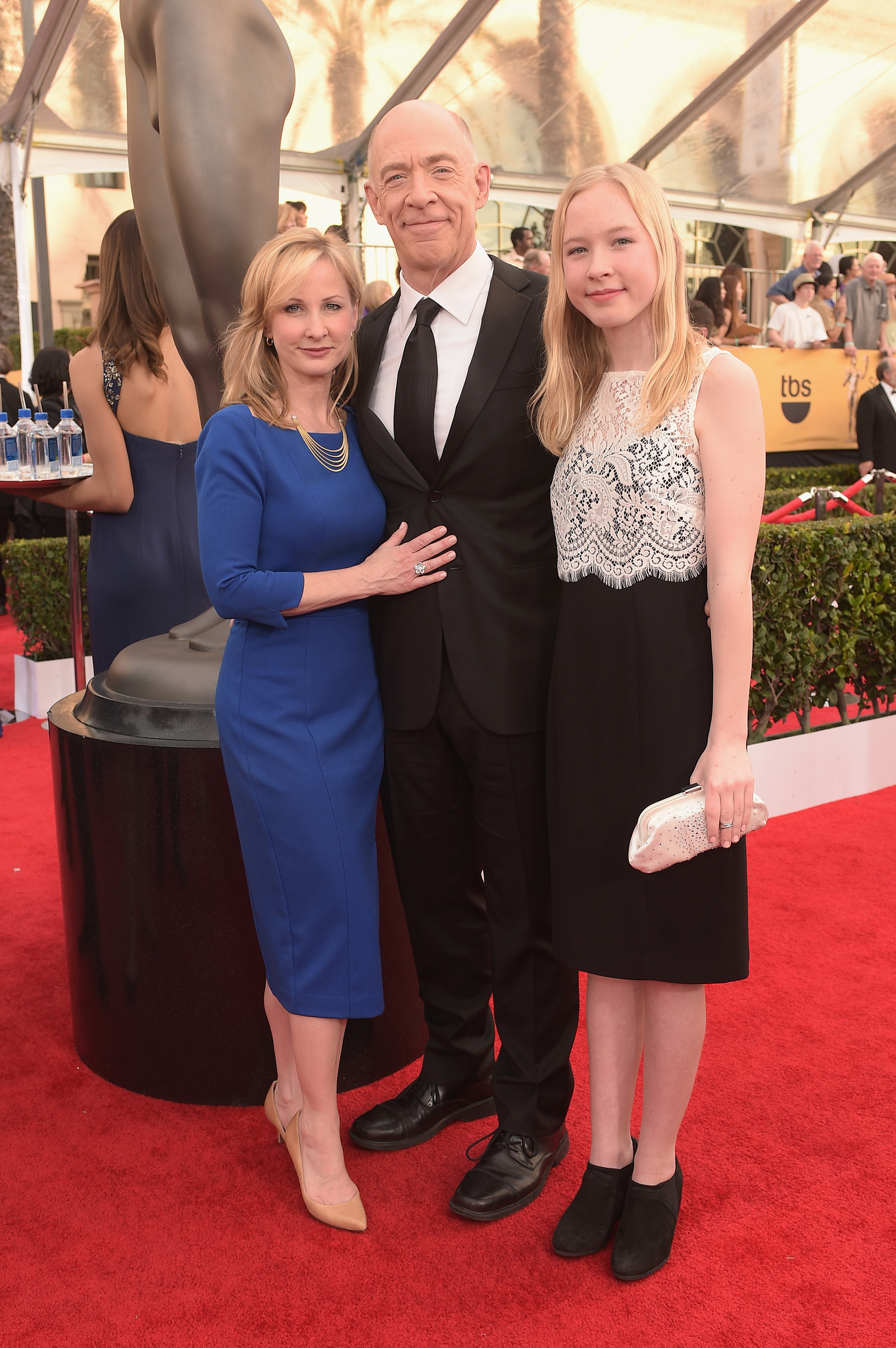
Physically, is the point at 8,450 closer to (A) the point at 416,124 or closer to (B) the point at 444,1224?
(A) the point at 416,124

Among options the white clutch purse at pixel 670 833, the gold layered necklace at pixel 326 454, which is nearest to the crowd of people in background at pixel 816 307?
the gold layered necklace at pixel 326 454

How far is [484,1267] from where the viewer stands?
6.89ft

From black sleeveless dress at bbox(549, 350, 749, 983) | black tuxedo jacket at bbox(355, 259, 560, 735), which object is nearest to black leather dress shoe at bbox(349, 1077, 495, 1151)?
black sleeveless dress at bbox(549, 350, 749, 983)

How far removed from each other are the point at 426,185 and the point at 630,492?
679 millimetres

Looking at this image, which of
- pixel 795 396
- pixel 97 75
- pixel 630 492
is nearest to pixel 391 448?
pixel 630 492

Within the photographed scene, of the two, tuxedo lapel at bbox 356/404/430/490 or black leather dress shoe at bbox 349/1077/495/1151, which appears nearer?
tuxedo lapel at bbox 356/404/430/490

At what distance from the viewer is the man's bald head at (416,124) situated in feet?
6.95

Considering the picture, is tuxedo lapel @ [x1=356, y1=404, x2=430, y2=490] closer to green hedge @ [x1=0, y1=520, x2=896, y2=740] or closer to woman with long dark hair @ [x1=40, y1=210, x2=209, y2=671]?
woman with long dark hair @ [x1=40, y1=210, x2=209, y2=671]

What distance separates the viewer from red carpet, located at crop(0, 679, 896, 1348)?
1.96 metres

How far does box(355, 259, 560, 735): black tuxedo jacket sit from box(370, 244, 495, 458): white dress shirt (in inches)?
1.0

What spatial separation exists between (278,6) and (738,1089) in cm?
927

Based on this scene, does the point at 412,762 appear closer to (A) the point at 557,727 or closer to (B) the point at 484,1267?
(A) the point at 557,727

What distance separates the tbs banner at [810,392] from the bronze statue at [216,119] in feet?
22.3

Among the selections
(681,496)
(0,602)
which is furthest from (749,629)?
(0,602)
